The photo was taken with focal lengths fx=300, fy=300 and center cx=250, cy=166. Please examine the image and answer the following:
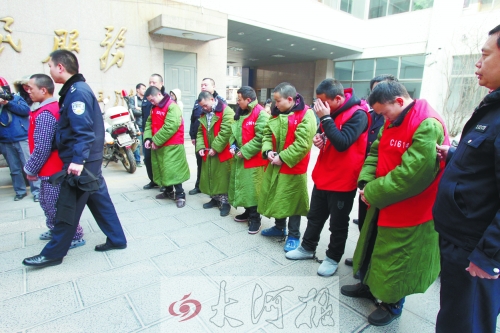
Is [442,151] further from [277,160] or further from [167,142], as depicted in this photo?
[167,142]

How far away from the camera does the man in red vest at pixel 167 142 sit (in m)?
3.95

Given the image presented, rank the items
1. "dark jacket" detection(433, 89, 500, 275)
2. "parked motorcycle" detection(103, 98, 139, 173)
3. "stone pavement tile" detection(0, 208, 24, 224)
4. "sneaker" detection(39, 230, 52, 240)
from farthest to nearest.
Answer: "parked motorcycle" detection(103, 98, 139, 173)
"stone pavement tile" detection(0, 208, 24, 224)
"sneaker" detection(39, 230, 52, 240)
"dark jacket" detection(433, 89, 500, 275)

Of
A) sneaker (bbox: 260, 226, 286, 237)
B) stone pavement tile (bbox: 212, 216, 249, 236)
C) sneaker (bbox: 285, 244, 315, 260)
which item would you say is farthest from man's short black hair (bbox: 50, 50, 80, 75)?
sneaker (bbox: 285, 244, 315, 260)

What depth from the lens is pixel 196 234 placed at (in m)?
3.31

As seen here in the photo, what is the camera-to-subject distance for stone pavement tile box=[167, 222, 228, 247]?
3145 mm

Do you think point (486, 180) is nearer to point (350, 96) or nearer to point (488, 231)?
point (488, 231)

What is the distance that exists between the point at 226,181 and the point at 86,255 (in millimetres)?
1786

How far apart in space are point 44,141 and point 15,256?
3.74 feet

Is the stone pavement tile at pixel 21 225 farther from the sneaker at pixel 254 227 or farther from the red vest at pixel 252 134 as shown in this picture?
the red vest at pixel 252 134

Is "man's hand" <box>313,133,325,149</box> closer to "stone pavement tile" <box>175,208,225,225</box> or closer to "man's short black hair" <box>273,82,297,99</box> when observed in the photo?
"man's short black hair" <box>273,82,297,99</box>

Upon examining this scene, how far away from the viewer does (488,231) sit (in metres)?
1.22

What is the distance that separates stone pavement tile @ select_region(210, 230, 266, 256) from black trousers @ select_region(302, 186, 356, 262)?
0.60 meters

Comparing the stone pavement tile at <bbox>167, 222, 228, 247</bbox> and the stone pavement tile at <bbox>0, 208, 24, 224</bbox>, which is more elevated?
the stone pavement tile at <bbox>167, 222, 228, 247</bbox>

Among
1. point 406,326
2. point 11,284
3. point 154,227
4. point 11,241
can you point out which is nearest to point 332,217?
point 406,326
